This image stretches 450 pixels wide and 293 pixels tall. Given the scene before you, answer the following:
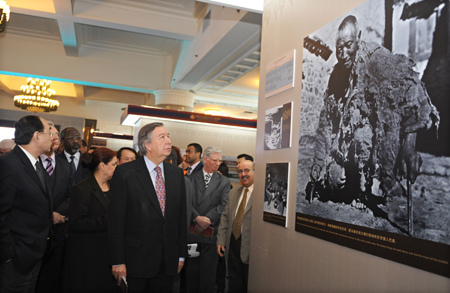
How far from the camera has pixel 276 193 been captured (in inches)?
109

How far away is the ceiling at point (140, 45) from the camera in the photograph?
7.36m

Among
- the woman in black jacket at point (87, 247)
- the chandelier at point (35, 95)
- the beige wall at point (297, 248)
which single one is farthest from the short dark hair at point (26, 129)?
the chandelier at point (35, 95)

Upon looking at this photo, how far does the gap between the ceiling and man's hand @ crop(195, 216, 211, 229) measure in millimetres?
3123

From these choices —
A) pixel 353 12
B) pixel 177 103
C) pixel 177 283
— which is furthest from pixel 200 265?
pixel 177 103

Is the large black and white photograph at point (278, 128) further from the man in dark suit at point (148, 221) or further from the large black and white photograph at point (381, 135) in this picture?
the man in dark suit at point (148, 221)

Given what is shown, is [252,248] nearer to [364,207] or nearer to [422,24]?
[364,207]

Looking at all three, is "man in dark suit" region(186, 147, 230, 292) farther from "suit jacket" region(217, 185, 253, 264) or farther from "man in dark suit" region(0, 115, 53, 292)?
"man in dark suit" region(0, 115, 53, 292)

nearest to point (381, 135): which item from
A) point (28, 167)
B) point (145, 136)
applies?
point (145, 136)

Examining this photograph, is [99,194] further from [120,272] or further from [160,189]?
[120,272]

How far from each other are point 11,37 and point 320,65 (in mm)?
10204

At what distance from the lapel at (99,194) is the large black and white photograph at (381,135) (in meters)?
1.70

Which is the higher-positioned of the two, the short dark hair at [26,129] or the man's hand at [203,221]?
the short dark hair at [26,129]

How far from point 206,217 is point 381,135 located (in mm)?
2769

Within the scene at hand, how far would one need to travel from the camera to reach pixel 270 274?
281cm
